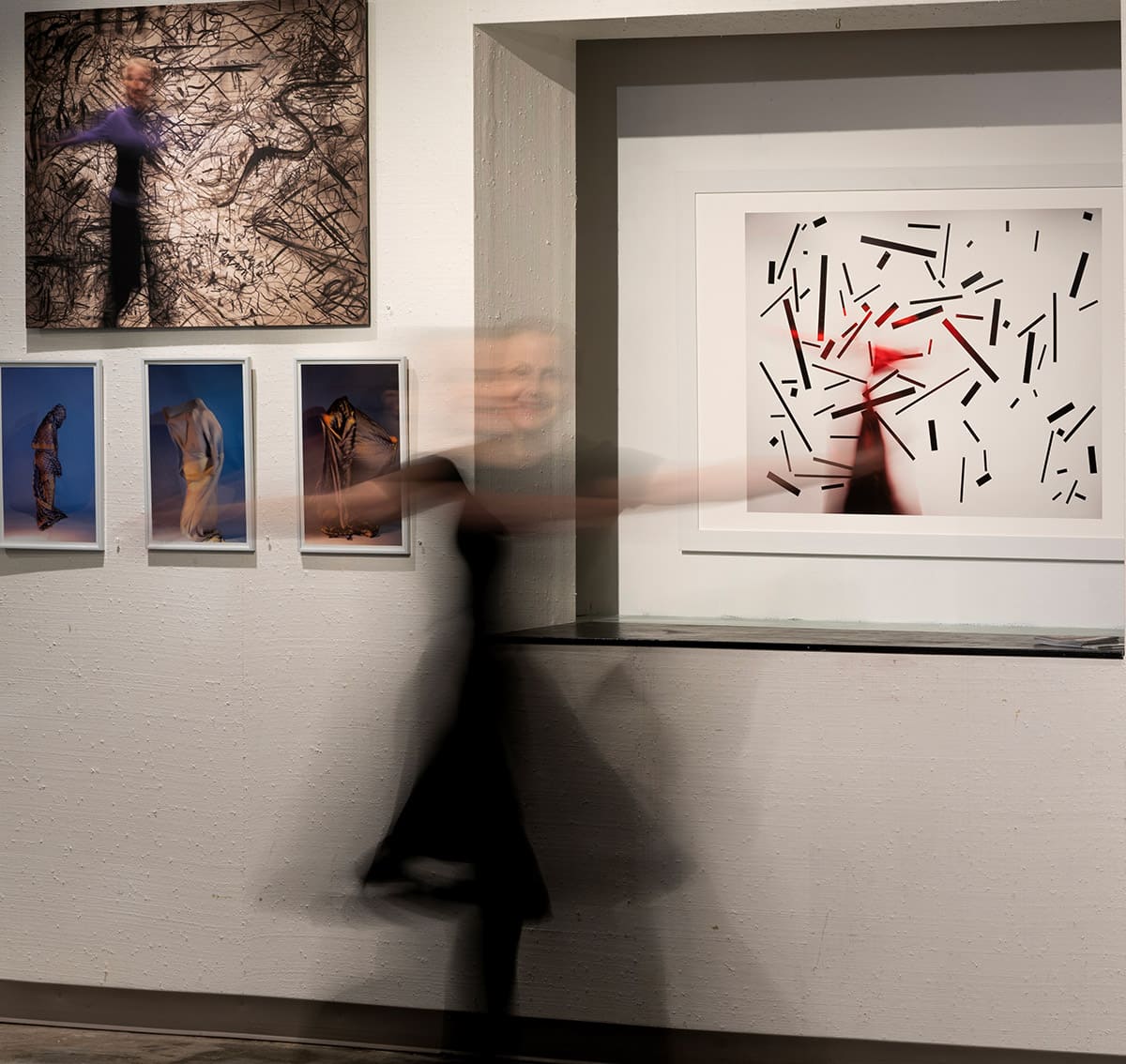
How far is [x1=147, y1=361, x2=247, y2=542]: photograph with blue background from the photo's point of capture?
9.81 ft

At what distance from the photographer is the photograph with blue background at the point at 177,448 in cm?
299

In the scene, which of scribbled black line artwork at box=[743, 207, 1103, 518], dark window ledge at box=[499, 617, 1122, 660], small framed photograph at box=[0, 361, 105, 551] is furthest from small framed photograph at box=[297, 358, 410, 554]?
scribbled black line artwork at box=[743, 207, 1103, 518]

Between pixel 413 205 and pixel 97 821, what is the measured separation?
1.71 meters

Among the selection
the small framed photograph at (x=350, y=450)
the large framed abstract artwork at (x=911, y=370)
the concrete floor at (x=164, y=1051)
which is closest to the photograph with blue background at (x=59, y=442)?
the small framed photograph at (x=350, y=450)

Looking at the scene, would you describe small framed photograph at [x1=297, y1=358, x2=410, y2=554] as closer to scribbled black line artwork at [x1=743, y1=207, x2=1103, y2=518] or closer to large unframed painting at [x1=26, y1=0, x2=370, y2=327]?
large unframed painting at [x1=26, y1=0, x2=370, y2=327]

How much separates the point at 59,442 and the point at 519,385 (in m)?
1.16

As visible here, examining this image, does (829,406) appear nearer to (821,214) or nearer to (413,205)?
(821,214)

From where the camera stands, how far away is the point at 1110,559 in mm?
3053

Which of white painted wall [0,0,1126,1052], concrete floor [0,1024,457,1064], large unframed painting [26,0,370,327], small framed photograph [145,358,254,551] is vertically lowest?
concrete floor [0,1024,457,1064]

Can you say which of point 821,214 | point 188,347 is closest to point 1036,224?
point 821,214

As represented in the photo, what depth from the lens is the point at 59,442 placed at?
Result: 306 cm

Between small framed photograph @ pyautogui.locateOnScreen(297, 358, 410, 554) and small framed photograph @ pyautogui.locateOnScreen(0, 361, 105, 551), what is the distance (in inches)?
21.3

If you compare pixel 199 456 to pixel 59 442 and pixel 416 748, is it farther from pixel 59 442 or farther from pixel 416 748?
pixel 416 748

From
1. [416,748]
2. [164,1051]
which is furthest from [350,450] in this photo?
[164,1051]
